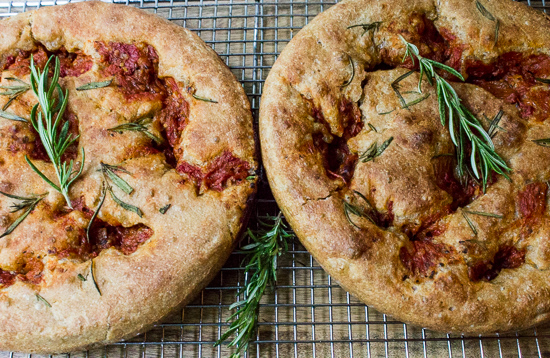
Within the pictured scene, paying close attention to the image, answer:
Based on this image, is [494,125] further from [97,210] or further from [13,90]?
[13,90]

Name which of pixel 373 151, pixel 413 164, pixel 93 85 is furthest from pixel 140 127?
pixel 413 164

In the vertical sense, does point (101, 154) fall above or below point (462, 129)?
below

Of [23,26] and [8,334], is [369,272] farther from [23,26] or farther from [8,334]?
[23,26]

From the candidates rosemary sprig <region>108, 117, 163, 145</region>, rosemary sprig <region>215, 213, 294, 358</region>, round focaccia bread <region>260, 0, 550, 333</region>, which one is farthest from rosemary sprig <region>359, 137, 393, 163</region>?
rosemary sprig <region>108, 117, 163, 145</region>

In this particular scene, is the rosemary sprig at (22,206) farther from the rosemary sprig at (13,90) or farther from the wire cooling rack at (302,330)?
the wire cooling rack at (302,330)

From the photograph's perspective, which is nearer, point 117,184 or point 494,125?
point 117,184

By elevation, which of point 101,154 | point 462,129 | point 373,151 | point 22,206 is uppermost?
point 462,129
